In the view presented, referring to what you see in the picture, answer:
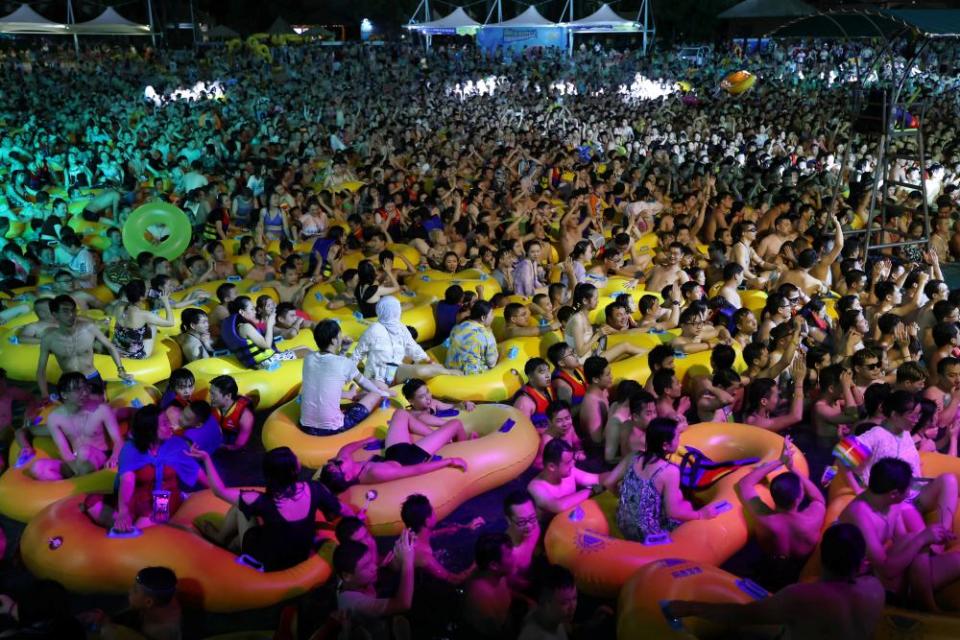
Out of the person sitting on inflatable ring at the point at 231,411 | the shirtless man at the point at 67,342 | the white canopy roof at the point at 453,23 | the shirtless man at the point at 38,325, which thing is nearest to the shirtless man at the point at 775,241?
the person sitting on inflatable ring at the point at 231,411

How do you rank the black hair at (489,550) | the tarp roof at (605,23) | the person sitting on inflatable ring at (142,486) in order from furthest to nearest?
the tarp roof at (605,23) < the person sitting on inflatable ring at (142,486) < the black hair at (489,550)

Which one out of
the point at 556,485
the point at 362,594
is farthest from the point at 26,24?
the point at 362,594

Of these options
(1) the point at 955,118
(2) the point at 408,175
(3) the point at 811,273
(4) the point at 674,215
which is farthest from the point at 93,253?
(1) the point at 955,118

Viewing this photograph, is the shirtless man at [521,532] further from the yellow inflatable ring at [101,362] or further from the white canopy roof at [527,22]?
the white canopy roof at [527,22]

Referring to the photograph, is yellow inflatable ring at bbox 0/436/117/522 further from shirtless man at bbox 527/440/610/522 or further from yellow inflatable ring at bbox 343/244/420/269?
yellow inflatable ring at bbox 343/244/420/269

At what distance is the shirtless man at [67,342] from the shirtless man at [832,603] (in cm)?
487

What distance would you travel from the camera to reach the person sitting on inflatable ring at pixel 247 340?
22.2 ft

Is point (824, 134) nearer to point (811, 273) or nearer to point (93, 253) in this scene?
point (811, 273)

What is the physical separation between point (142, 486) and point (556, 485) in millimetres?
2331

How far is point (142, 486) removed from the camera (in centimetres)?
467

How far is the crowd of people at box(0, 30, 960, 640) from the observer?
3902 millimetres

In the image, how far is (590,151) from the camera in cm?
1619

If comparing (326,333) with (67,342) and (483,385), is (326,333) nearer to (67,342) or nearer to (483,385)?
(483,385)

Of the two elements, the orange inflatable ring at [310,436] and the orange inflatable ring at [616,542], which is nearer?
the orange inflatable ring at [616,542]
